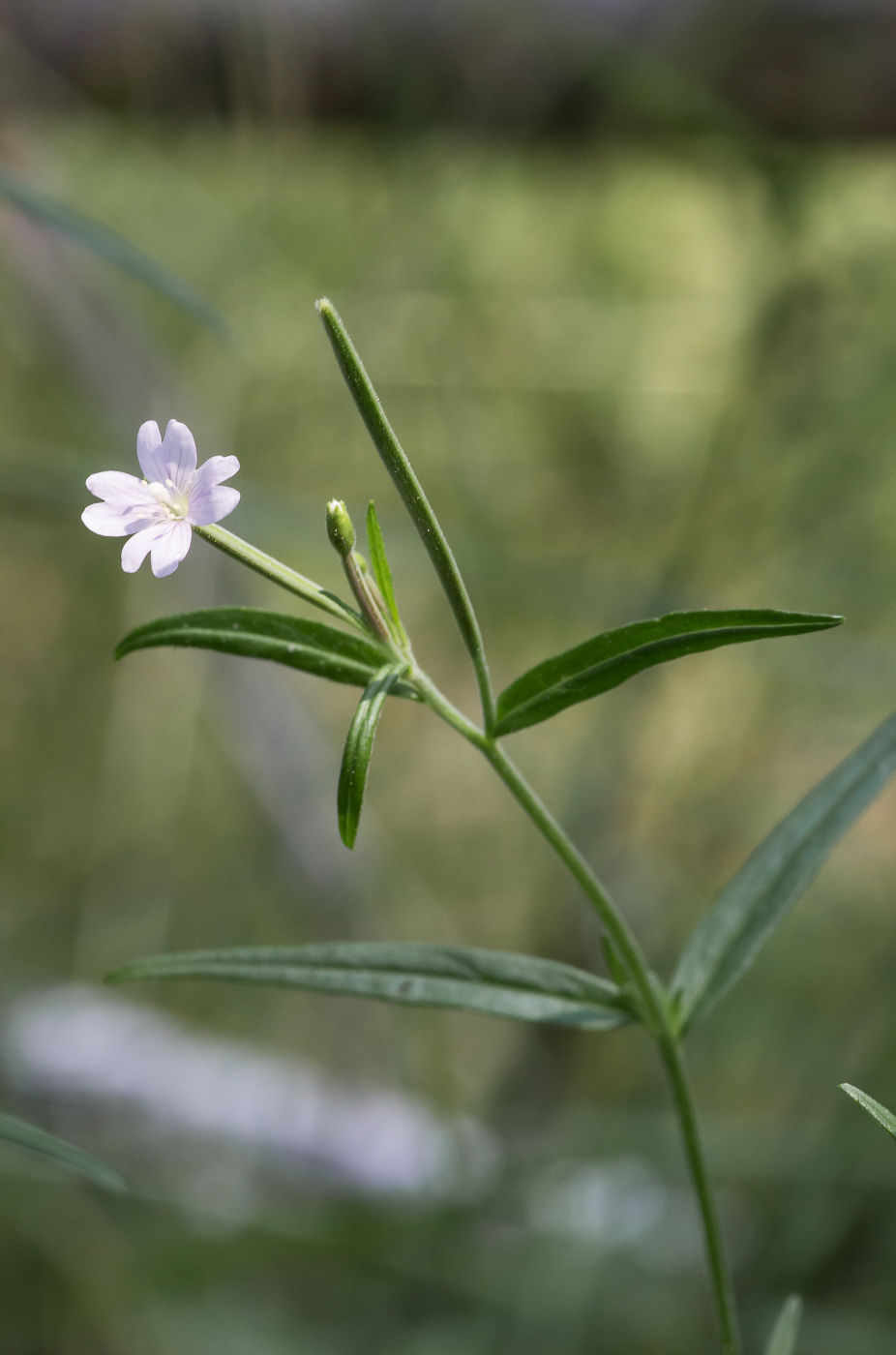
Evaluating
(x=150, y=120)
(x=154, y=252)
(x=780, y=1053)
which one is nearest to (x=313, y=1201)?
(x=780, y=1053)

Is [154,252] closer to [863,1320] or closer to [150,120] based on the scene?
[150,120]

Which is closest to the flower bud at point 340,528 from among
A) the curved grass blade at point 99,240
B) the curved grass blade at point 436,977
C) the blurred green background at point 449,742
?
the curved grass blade at point 436,977

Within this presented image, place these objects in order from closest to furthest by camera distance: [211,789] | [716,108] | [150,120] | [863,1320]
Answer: [863,1320], [716,108], [150,120], [211,789]

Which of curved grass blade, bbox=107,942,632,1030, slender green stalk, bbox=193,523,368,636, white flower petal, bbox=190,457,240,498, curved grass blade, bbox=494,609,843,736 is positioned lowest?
curved grass blade, bbox=107,942,632,1030

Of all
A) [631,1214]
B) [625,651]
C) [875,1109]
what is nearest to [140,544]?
[625,651]

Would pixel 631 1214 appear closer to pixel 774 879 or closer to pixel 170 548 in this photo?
pixel 774 879

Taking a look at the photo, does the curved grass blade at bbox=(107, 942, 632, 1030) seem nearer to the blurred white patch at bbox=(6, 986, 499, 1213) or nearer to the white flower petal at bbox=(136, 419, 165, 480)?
Answer: the white flower petal at bbox=(136, 419, 165, 480)

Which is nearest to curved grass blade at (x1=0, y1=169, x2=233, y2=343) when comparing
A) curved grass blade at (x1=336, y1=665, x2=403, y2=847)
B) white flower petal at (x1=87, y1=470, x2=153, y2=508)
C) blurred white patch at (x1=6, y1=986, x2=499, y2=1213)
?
white flower petal at (x1=87, y1=470, x2=153, y2=508)

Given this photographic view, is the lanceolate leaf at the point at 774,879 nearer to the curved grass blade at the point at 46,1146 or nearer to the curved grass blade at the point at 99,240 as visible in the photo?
the curved grass blade at the point at 46,1146
